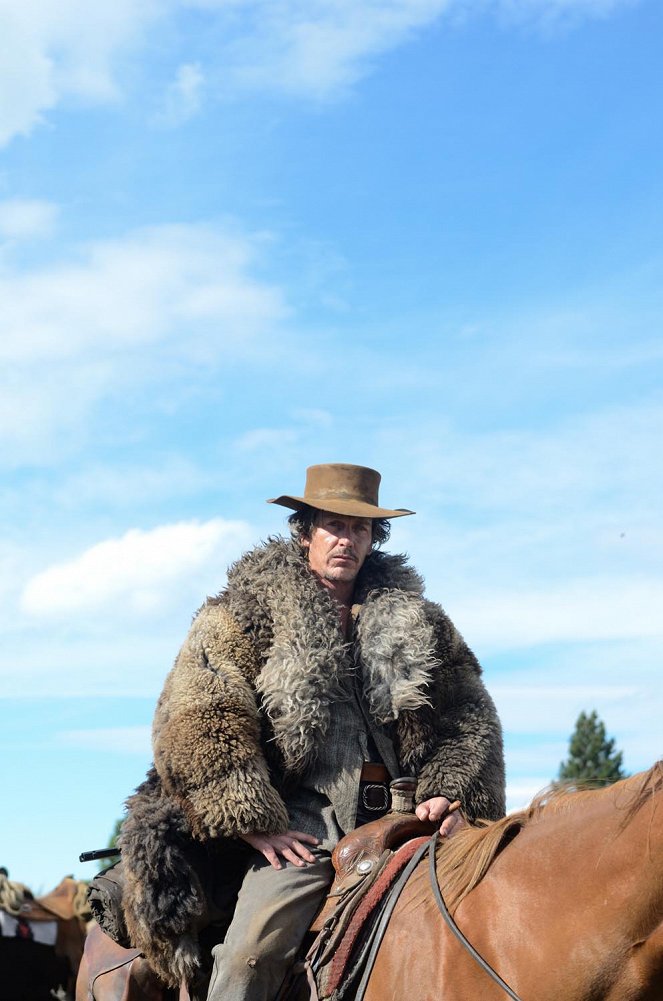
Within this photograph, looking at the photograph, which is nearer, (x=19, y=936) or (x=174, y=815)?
(x=174, y=815)

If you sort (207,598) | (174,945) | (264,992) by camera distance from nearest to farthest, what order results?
(264,992) < (174,945) < (207,598)

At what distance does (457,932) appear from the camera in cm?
382

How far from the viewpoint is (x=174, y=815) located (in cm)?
510

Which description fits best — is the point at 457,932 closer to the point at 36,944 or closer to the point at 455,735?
the point at 455,735

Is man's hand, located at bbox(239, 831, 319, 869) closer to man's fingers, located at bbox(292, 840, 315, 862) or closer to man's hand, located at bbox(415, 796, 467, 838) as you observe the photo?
man's fingers, located at bbox(292, 840, 315, 862)

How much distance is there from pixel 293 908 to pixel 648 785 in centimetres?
164

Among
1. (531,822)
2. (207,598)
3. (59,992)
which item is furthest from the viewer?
(59,992)

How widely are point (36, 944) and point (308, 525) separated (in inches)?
242

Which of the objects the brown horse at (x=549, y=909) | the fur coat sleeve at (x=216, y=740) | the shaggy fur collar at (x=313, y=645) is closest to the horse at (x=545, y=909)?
the brown horse at (x=549, y=909)

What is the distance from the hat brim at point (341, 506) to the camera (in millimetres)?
5559

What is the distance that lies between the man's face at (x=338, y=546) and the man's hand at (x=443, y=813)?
116 cm

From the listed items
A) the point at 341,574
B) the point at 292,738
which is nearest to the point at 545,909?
the point at 292,738

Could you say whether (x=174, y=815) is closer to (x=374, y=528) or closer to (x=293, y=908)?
(x=293, y=908)

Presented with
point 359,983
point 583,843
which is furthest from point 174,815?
point 583,843
